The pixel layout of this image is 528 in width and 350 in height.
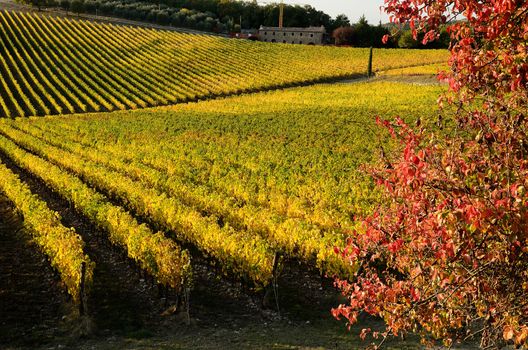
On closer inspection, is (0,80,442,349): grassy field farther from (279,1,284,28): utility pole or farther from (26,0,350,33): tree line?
(279,1,284,28): utility pole

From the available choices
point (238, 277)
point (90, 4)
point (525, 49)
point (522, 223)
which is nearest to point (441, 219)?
point (522, 223)

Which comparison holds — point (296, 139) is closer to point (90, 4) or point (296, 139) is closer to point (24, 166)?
point (24, 166)

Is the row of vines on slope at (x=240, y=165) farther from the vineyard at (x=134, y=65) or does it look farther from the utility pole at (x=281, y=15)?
the utility pole at (x=281, y=15)

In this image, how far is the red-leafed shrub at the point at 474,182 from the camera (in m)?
4.83

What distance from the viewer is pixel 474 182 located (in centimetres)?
548

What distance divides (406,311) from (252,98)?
6052 cm

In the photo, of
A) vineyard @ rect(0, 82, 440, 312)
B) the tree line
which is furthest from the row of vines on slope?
the tree line

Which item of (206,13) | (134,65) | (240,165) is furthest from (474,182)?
(206,13)

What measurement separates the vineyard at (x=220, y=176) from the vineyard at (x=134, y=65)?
12.4 meters

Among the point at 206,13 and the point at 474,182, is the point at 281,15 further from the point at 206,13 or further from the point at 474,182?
the point at 474,182

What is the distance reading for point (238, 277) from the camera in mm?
14852

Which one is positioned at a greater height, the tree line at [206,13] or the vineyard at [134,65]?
the tree line at [206,13]

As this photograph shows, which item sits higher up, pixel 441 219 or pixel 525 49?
pixel 525 49

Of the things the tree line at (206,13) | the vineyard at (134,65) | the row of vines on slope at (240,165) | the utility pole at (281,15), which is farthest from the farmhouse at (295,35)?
the row of vines on slope at (240,165)
